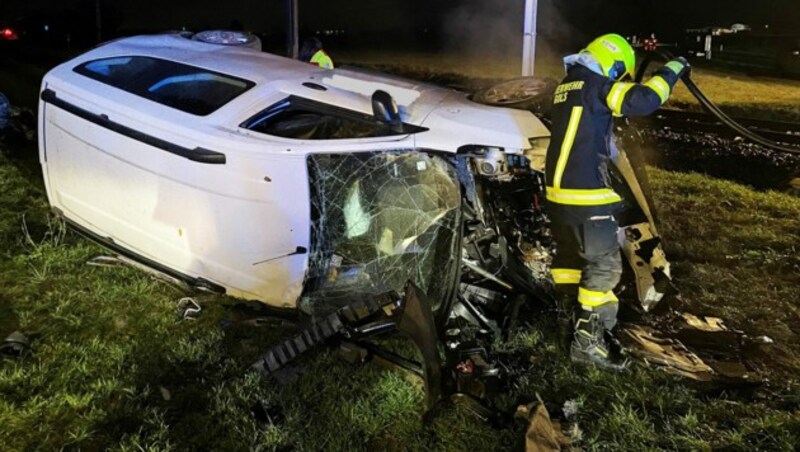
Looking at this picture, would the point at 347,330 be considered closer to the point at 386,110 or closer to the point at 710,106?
the point at 386,110

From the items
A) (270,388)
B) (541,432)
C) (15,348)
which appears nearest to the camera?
(541,432)

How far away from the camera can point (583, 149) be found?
3.39 metres

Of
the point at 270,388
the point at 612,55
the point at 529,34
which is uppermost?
the point at 529,34

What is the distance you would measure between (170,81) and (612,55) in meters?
2.61

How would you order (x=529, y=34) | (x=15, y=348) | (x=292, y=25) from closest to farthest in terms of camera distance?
(x=15, y=348) < (x=529, y=34) < (x=292, y=25)

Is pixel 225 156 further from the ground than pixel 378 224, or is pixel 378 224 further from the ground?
pixel 225 156

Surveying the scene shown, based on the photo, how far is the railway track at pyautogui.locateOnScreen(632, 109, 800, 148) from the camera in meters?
7.64

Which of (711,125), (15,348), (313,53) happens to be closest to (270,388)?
(15,348)

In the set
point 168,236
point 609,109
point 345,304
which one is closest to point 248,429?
point 345,304

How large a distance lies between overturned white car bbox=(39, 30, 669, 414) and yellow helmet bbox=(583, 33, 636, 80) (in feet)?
1.51

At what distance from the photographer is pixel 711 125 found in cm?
899

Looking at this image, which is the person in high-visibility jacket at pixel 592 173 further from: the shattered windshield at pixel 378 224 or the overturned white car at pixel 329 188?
the shattered windshield at pixel 378 224

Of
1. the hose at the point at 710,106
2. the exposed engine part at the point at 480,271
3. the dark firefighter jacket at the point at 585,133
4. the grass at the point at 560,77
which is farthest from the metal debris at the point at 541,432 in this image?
the grass at the point at 560,77

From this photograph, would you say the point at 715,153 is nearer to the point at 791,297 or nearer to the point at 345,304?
the point at 791,297
